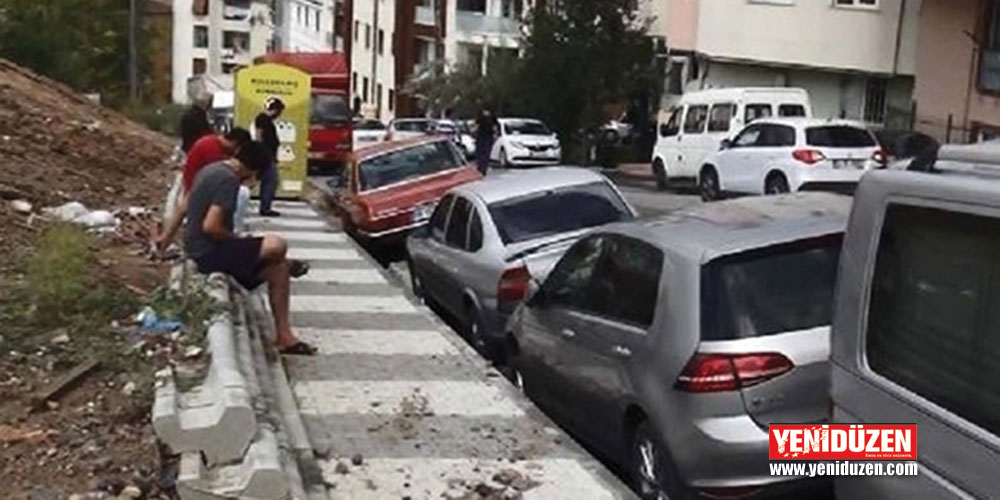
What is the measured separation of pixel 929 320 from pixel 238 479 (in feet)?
10.3

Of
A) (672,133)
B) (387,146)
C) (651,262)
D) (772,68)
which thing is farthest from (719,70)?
(651,262)

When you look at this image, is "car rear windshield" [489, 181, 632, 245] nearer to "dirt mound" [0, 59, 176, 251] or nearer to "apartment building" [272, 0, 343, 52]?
"dirt mound" [0, 59, 176, 251]

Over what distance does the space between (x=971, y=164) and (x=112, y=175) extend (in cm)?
1761

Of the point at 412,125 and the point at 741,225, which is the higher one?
the point at 741,225

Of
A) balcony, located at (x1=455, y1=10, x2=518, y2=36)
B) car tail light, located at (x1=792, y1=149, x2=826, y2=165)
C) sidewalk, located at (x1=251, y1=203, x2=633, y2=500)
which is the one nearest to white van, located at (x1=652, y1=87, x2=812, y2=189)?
car tail light, located at (x1=792, y1=149, x2=826, y2=165)

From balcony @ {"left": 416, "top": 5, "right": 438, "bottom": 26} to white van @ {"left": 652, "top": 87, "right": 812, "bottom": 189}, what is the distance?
36.8 meters

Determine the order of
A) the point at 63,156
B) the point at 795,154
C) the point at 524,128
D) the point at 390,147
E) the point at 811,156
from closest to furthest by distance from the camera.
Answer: the point at 390,147 → the point at 63,156 → the point at 811,156 → the point at 795,154 → the point at 524,128

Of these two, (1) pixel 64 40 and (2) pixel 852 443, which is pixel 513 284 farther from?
(1) pixel 64 40

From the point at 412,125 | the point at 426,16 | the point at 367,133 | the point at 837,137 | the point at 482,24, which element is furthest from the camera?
the point at 426,16

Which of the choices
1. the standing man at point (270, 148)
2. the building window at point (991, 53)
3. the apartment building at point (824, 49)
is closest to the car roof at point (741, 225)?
the standing man at point (270, 148)

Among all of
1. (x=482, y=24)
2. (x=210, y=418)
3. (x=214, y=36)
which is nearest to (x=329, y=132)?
(x=482, y=24)

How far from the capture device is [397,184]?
18.9m

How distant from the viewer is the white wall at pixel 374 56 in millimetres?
73375

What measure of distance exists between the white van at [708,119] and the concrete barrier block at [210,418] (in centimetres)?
2371
